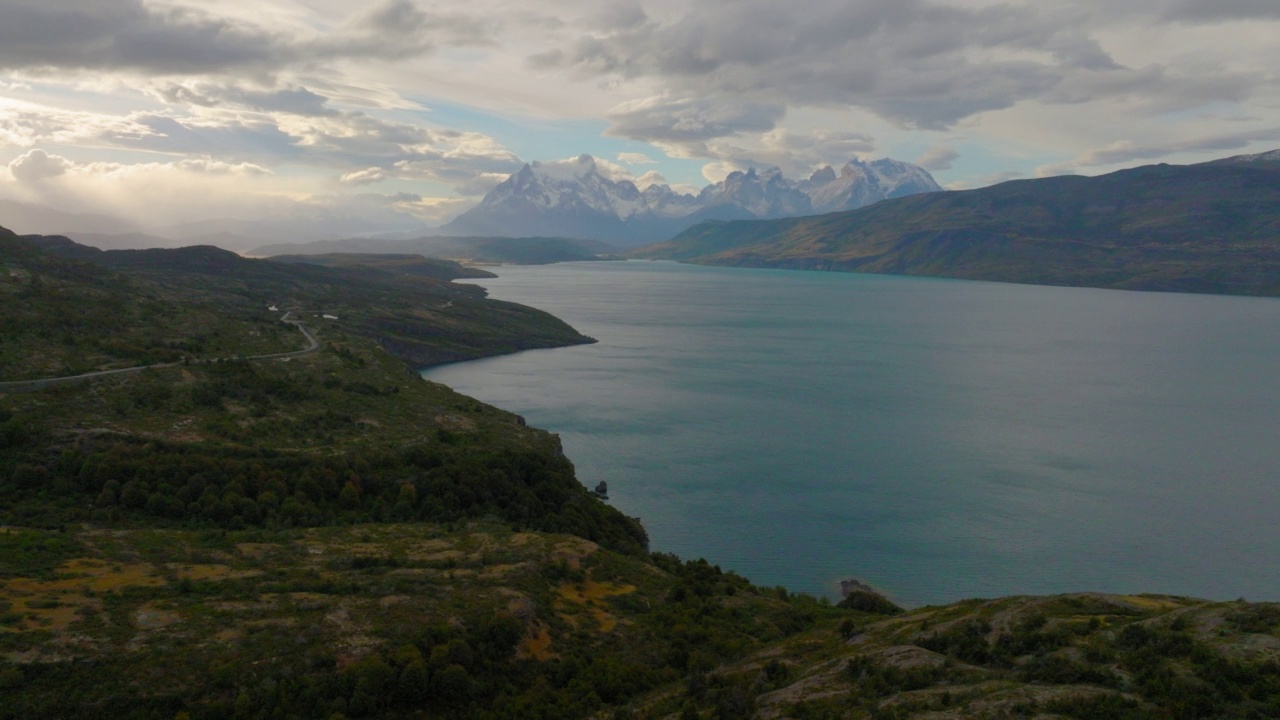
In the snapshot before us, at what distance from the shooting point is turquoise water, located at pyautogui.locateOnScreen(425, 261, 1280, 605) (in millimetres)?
65938

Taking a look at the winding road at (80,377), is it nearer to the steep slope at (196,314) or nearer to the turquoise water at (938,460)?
the steep slope at (196,314)

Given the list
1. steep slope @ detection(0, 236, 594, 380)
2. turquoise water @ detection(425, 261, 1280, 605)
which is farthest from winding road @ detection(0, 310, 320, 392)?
turquoise water @ detection(425, 261, 1280, 605)

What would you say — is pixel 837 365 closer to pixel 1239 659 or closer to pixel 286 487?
pixel 286 487

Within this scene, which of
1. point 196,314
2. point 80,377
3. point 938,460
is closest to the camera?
point 80,377

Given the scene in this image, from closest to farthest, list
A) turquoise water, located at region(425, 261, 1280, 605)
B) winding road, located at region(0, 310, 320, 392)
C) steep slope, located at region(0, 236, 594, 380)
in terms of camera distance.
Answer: winding road, located at region(0, 310, 320, 392)
turquoise water, located at region(425, 261, 1280, 605)
steep slope, located at region(0, 236, 594, 380)

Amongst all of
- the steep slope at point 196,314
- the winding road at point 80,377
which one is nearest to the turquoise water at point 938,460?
the steep slope at point 196,314

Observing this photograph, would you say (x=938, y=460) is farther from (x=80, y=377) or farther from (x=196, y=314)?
(x=196, y=314)

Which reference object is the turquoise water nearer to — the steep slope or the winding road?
the steep slope

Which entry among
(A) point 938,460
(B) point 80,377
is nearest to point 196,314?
(B) point 80,377

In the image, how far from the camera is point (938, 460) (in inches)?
3681

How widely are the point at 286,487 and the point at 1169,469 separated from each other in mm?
97507

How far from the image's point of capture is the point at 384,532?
52.2m

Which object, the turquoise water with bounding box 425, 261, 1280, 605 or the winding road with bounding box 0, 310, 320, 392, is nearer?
the winding road with bounding box 0, 310, 320, 392

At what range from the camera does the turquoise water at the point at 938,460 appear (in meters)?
65.9
